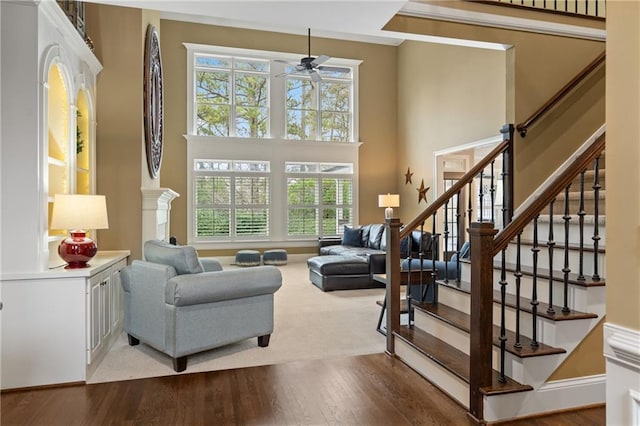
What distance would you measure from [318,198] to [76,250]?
7.05 m

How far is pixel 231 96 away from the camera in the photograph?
934 cm

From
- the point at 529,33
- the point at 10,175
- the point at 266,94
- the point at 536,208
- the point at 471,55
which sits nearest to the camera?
the point at 536,208

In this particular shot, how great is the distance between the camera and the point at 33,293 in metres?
2.89

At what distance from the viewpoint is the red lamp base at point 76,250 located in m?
3.07

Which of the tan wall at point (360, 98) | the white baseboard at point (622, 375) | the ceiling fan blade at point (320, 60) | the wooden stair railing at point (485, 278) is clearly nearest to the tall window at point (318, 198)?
the tan wall at point (360, 98)

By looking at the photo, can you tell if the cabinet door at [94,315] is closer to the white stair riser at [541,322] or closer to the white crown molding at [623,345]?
the white stair riser at [541,322]

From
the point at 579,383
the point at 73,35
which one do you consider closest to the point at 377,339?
the point at 579,383

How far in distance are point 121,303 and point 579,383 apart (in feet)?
13.0

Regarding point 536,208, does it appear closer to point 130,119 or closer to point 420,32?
point 420,32

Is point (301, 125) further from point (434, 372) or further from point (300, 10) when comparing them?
point (434, 372)

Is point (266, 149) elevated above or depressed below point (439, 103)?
below

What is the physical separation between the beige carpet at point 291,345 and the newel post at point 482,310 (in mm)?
1317

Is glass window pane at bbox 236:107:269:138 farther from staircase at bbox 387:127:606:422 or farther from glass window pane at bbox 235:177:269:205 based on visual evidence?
staircase at bbox 387:127:606:422

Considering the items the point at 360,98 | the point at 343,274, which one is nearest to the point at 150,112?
the point at 343,274
